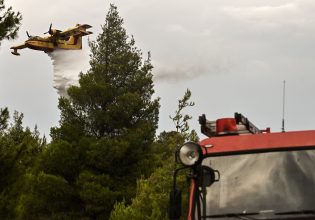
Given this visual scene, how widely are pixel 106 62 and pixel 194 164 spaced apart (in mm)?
36733

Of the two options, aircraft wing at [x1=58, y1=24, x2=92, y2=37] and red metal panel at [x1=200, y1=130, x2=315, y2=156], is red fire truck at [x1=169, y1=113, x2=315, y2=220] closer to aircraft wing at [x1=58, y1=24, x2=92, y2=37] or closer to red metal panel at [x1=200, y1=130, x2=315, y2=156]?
red metal panel at [x1=200, y1=130, x2=315, y2=156]

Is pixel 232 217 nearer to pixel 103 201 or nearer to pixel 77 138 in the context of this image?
pixel 103 201

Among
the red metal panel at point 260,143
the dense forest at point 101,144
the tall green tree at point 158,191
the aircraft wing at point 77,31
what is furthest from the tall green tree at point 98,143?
the red metal panel at point 260,143

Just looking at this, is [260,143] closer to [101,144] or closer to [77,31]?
[101,144]

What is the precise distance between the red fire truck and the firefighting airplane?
5476 centimetres

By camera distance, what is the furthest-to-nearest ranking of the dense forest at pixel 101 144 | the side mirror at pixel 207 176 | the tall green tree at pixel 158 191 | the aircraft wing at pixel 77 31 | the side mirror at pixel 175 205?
the aircraft wing at pixel 77 31 < the dense forest at pixel 101 144 < the tall green tree at pixel 158 191 < the side mirror at pixel 207 176 < the side mirror at pixel 175 205

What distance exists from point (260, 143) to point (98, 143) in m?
32.9

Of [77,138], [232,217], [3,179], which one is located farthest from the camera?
[77,138]

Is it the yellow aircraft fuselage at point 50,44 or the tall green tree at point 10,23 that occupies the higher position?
the yellow aircraft fuselage at point 50,44

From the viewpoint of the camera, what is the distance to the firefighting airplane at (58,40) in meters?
65.9

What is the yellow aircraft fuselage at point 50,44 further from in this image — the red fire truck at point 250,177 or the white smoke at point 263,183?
the white smoke at point 263,183

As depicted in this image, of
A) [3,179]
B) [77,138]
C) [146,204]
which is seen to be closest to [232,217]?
[3,179]

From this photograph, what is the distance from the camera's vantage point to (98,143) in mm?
42594

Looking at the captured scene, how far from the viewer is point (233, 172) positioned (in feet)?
32.3
